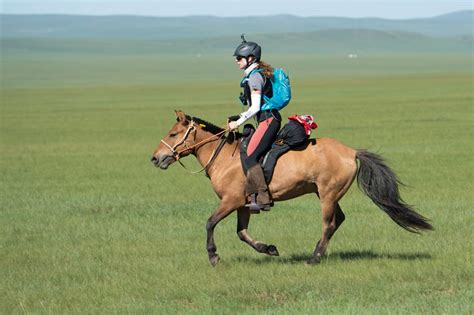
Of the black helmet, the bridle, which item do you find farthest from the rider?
the bridle

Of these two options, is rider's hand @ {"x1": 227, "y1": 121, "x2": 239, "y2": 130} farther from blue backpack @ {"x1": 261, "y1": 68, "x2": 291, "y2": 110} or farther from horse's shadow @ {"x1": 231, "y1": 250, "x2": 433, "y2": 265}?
horse's shadow @ {"x1": 231, "y1": 250, "x2": 433, "y2": 265}

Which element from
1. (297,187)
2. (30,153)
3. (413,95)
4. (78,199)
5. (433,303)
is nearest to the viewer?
(433,303)

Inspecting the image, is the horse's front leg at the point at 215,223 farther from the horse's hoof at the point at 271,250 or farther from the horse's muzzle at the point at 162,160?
the horse's muzzle at the point at 162,160

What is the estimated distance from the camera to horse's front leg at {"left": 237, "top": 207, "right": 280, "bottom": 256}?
11391 millimetres

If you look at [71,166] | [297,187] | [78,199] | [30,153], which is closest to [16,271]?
[297,187]

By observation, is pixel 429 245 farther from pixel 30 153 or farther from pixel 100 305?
pixel 30 153

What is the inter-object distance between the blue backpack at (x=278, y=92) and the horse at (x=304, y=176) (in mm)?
542

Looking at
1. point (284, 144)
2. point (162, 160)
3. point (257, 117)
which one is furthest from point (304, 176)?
point (162, 160)

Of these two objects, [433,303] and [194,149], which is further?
[194,149]

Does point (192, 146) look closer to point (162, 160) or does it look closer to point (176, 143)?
point (176, 143)

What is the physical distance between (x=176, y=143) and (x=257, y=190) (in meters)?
1.11

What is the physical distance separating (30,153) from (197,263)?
18.6m

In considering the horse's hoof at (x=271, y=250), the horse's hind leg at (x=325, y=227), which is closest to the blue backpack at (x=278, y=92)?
the horse's hind leg at (x=325, y=227)

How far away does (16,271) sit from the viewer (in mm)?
11445
